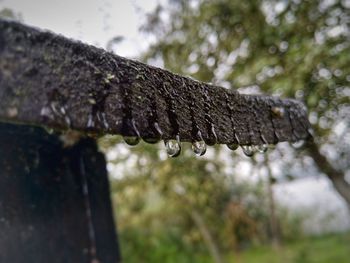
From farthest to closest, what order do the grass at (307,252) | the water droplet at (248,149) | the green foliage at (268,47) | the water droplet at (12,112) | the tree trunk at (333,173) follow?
the grass at (307,252) → the tree trunk at (333,173) → the green foliage at (268,47) → the water droplet at (248,149) → the water droplet at (12,112)

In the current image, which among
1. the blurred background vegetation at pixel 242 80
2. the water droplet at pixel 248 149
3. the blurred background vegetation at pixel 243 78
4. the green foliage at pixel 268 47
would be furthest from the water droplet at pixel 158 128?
the green foliage at pixel 268 47

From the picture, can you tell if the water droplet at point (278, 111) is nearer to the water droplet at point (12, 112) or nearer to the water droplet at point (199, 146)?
the water droplet at point (199, 146)

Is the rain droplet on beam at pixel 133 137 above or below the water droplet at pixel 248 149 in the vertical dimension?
below

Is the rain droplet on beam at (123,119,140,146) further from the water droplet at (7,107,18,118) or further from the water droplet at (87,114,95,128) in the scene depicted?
the water droplet at (7,107,18,118)

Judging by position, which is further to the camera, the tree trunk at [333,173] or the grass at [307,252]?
the grass at [307,252]

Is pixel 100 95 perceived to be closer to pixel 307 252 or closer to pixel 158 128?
pixel 158 128

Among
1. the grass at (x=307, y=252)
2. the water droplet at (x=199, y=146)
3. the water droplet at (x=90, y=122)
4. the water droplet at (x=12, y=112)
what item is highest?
the water droplet at (x=12, y=112)
